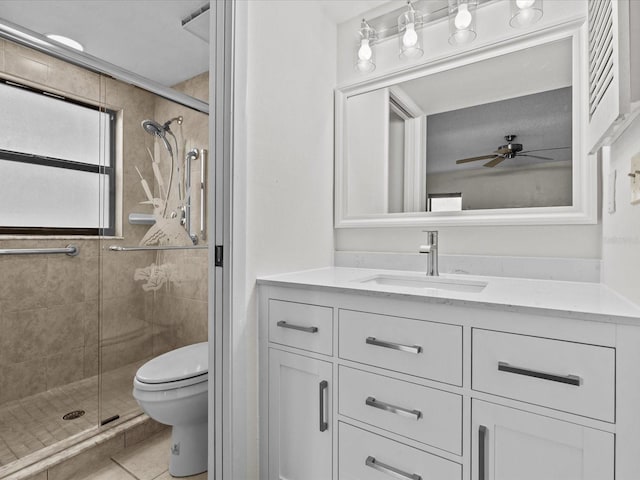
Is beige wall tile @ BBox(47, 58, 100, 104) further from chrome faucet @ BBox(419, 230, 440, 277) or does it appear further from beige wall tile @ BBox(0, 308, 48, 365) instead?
chrome faucet @ BBox(419, 230, 440, 277)

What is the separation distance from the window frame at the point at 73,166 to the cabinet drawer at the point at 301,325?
3.25ft

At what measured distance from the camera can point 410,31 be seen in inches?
65.2

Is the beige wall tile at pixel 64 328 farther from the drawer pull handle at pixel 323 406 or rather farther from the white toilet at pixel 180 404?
the drawer pull handle at pixel 323 406

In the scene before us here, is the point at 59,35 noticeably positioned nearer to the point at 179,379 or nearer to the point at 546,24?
the point at 179,379

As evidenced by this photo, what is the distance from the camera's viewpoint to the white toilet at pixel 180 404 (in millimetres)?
1462

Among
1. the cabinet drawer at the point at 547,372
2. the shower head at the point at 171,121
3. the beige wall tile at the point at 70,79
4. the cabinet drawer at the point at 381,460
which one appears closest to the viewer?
the cabinet drawer at the point at 547,372

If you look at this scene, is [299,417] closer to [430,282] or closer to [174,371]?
[174,371]

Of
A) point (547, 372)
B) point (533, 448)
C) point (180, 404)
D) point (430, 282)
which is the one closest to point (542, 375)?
point (547, 372)

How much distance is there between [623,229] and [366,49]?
1.39 meters

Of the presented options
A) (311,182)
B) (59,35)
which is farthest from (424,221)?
(59,35)

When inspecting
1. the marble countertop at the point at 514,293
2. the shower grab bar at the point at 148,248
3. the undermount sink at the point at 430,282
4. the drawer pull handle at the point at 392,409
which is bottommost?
the drawer pull handle at the point at 392,409

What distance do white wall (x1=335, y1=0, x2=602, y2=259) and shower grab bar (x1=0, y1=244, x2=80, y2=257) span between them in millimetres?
1645

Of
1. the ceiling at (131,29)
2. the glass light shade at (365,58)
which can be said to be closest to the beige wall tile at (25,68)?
the ceiling at (131,29)

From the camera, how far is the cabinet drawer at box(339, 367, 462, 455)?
970mm
